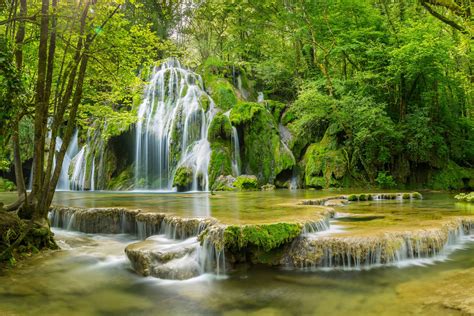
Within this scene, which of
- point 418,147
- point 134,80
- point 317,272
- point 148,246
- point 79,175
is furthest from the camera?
point 79,175

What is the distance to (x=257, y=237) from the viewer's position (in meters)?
6.05

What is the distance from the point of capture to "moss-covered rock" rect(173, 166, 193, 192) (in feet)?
65.3

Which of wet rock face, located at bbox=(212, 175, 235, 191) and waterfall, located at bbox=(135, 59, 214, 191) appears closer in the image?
wet rock face, located at bbox=(212, 175, 235, 191)

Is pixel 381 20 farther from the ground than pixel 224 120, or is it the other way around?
pixel 381 20

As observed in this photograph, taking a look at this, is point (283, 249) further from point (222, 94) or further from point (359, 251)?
point (222, 94)

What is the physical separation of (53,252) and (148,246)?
92.2 inches

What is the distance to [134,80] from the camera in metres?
9.19

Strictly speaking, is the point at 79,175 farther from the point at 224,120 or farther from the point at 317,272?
the point at 317,272

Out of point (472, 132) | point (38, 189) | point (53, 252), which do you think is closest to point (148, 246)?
point (53, 252)

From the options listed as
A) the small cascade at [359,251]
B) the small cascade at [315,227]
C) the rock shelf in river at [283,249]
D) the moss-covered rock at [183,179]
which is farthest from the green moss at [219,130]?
the small cascade at [359,251]

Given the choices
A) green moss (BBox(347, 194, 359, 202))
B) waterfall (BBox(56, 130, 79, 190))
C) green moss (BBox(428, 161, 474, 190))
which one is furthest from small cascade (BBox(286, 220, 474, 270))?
waterfall (BBox(56, 130, 79, 190))

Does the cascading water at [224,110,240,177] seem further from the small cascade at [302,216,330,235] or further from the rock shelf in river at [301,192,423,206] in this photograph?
the small cascade at [302,216,330,235]

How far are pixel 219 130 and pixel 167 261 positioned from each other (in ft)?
50.1

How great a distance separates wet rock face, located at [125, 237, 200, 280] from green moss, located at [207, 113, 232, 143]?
1465cm
